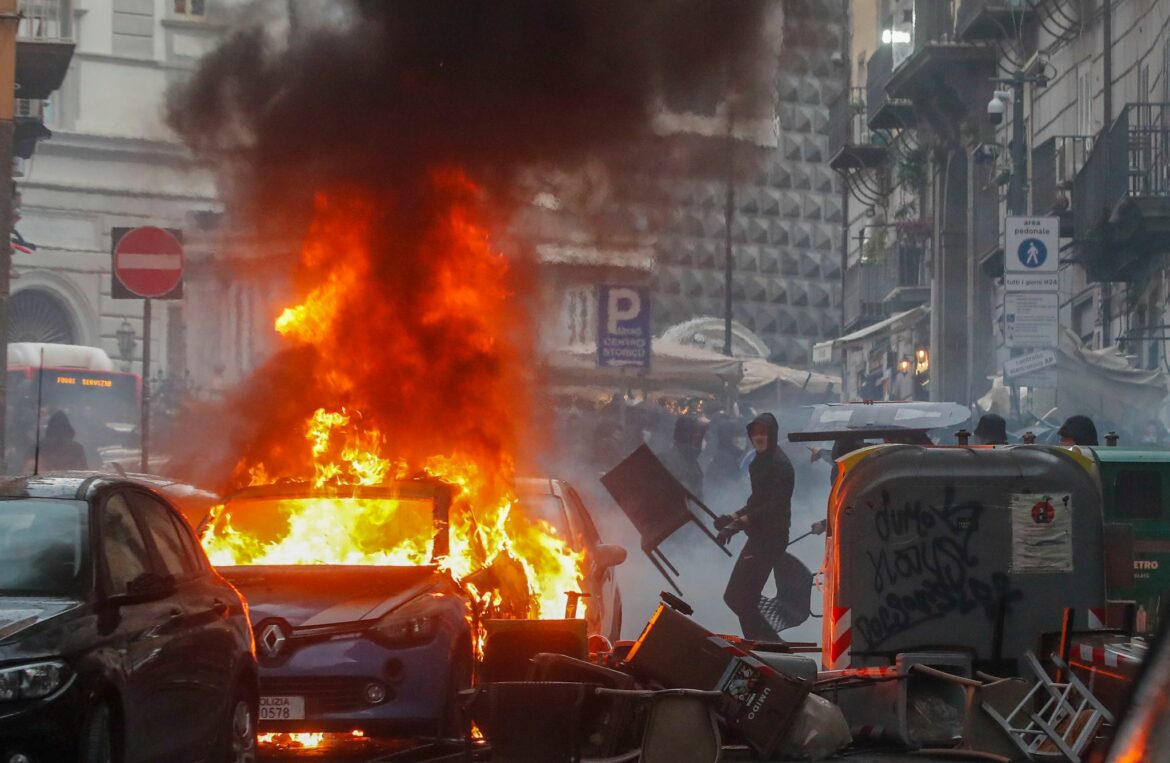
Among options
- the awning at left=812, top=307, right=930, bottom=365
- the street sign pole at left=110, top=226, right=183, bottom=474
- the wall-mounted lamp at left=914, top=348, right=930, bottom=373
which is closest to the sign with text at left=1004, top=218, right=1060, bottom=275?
the street sign pole at left=110, top=226, right=183, bottom=474

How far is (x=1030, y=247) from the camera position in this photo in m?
27.6

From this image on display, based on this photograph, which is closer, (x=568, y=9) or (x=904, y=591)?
(x=904, y=591)

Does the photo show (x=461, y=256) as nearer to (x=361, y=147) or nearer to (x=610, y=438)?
(x=361, y=147)

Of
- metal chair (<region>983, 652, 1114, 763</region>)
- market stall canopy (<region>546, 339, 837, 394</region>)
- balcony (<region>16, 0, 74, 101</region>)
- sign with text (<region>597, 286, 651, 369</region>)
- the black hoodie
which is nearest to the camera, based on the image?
metal chair (<region>983, 652, 1114, 763</region>)

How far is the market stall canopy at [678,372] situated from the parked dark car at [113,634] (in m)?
18.9

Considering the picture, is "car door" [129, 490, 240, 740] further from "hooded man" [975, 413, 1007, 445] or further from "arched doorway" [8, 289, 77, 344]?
"arched doorway" [8, 289, 77, 344]

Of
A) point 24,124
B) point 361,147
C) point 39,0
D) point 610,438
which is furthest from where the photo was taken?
point 39,0

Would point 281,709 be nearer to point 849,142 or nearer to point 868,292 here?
point 849,142

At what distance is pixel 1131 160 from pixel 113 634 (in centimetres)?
2328

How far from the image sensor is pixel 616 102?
50.0 feet

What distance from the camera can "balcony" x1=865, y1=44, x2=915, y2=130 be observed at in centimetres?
4009

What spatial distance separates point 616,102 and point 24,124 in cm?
2158

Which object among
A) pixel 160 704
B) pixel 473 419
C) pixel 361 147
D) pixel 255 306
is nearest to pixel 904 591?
pixel 473 419

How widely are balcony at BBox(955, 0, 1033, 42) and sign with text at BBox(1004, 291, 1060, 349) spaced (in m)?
7.86
